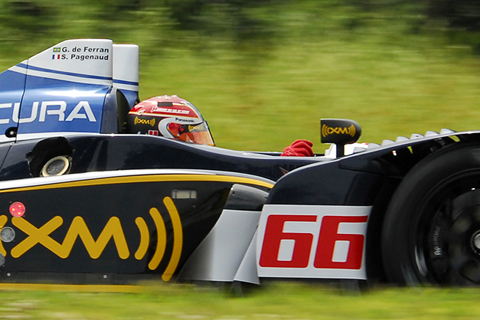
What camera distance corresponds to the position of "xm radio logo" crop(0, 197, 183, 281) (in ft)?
10.0

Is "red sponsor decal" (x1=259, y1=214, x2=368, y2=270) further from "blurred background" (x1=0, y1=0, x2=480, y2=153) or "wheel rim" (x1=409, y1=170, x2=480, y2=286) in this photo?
"blurred background" (x1=0, y1=0, x2=480, y2=153)

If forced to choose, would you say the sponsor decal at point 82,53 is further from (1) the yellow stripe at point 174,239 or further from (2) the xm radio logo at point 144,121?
(1) the yellow stripe at point 174,239

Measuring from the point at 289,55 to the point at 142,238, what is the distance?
6396mm

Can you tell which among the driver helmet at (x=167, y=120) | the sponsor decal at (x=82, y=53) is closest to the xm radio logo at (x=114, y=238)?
the driver helmet at (x=167, y=120)

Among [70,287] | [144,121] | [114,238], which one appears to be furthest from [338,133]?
[70,287]

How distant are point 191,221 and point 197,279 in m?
0.25

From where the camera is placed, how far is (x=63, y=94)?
13.9 feet

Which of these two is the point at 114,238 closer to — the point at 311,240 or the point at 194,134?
the point at 311,240

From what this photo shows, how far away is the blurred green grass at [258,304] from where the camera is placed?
8.13ft

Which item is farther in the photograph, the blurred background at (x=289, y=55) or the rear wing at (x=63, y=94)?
the blurred background at (x=289, y=55)

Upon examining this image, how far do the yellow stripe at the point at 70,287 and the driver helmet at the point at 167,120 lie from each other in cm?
141

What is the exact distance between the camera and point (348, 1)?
9.74m

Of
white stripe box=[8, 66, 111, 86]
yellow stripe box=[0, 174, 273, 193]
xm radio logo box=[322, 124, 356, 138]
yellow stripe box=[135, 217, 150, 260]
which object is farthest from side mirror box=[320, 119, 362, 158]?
white stripe box=[8, 66, 111, 86]

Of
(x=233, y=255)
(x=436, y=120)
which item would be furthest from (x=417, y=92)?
(x=233, y=255)
